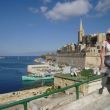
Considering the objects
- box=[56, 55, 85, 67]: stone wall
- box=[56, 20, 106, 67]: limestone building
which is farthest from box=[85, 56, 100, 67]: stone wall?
box=[56, 55, 85, 67]: stone wall

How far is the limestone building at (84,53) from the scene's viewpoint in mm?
67125

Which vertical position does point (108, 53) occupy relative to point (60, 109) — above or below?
above

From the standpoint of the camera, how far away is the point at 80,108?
5.21m

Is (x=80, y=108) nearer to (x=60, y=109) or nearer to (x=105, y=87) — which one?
(x=60, y=109)

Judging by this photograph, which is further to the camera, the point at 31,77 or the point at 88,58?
the point at 88,58

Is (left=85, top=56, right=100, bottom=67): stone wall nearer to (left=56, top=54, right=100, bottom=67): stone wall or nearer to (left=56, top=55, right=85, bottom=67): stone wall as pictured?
(left=56, top=54, right=100, bottom=67): stone wall

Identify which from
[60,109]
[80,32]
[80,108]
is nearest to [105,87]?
[80,108]

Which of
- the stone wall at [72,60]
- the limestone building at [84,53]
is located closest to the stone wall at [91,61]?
the limestone building at [84,53]

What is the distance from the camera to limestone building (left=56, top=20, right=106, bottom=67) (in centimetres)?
6712

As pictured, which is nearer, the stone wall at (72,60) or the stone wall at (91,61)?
the stone wall at (91,61)

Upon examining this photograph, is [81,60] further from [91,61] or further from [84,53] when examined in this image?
[91,61]

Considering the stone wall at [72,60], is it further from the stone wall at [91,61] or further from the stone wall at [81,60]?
the stone wall at [91,61]

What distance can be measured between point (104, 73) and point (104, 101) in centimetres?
78

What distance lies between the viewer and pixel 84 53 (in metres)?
69.6
